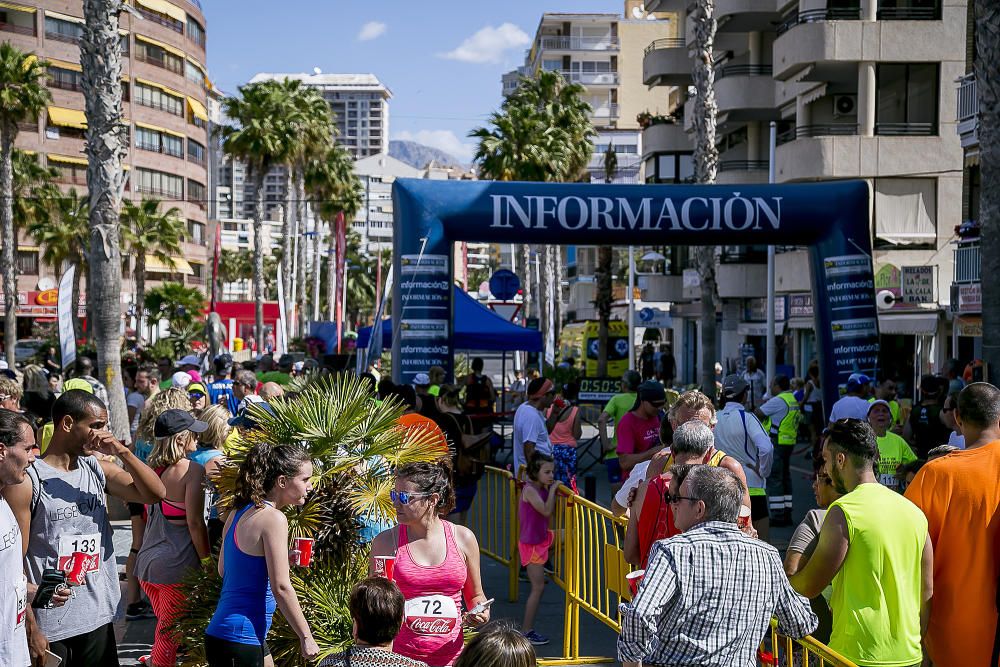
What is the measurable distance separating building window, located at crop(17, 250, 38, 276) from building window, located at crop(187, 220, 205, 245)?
11.6 metres

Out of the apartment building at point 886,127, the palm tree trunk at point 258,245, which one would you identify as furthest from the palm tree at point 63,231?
the apartment building at point 886,127

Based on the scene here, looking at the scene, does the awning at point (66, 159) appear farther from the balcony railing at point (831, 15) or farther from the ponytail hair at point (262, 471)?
the ponytail hair at point (262, 471)

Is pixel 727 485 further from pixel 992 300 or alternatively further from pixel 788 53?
pixel 788 53

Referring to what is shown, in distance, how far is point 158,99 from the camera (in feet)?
225

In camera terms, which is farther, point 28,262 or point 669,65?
point 28,262

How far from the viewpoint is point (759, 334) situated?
125ft

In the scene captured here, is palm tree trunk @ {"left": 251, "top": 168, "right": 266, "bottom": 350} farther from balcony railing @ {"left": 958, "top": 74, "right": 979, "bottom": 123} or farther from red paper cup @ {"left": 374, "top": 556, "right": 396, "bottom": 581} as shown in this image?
red paper cup @ {"left": 374, "top": 556, "right": 396, "bottom": 581}

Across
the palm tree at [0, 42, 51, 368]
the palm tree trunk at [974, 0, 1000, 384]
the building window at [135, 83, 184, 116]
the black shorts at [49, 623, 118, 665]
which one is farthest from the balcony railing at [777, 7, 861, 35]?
the building window at [135, 83, 184, 116]

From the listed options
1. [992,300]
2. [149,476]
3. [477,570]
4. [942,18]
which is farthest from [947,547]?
[942,18]

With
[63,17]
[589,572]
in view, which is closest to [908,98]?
[589,572]

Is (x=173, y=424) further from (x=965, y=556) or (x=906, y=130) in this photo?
(x=906, y=130)

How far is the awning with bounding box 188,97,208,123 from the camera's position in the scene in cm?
7286

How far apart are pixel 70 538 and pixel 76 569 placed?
145 mm

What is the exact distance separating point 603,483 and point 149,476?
11.7 m
